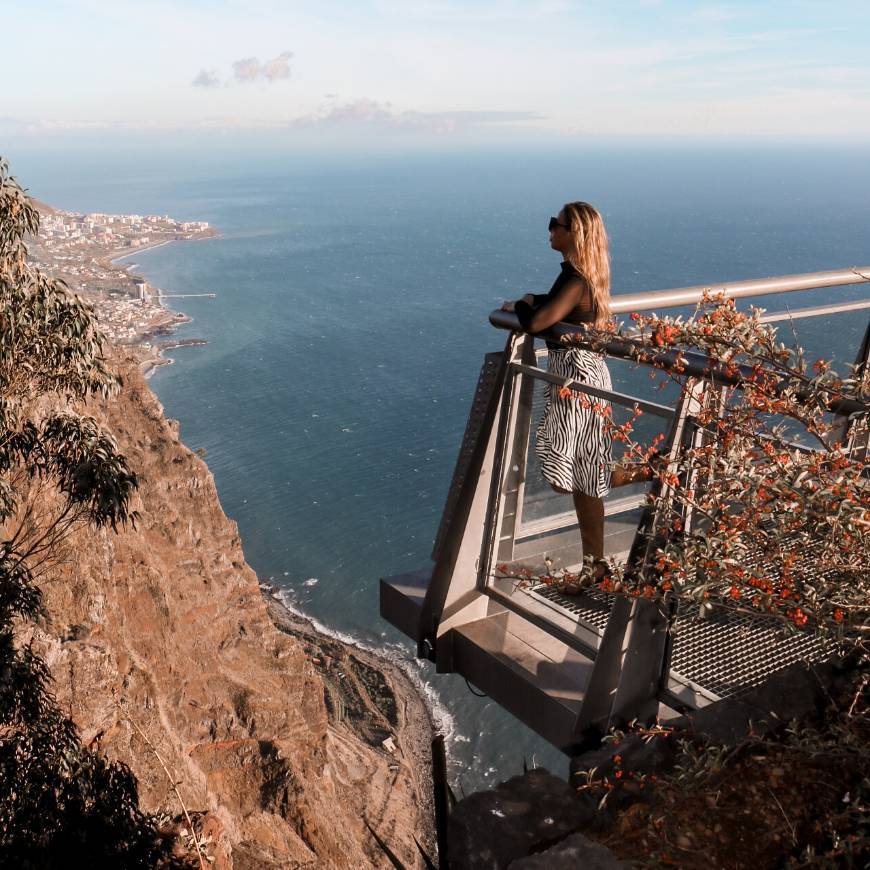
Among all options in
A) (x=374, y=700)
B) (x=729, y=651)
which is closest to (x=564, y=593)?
(x=729, y=651)

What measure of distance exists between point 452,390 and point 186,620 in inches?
1828

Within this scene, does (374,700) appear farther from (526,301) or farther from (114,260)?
(114,260)

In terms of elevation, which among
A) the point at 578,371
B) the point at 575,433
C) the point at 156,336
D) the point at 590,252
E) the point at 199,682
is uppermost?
the point at 590,252

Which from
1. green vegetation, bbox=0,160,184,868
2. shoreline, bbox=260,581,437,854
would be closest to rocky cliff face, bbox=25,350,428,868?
shoreline, bbox=260,581,437,854

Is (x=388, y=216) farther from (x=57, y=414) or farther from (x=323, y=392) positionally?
(x=57, y=414)

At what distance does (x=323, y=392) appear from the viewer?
75062mm

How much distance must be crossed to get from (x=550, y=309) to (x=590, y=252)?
357 millimetres

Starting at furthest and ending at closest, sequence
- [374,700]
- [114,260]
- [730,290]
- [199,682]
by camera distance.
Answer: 1. [114,260]
2. [374,700]
3. [199,682]
4. [730,290]

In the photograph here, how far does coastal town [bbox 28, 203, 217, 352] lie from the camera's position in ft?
295

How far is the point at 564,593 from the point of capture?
346 cm

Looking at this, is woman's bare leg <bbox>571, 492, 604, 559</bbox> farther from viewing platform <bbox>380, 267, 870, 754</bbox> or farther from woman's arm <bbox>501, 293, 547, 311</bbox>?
woman's arm <bbox>501, 293, 547, 311</bbox>

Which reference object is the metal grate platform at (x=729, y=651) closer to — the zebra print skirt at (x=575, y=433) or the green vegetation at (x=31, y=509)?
the zebra print skirt at (x=575, y=433)

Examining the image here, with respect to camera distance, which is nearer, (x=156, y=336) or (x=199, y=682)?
(x=199, y=682)

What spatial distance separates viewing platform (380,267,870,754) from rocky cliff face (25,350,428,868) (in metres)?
13.4
